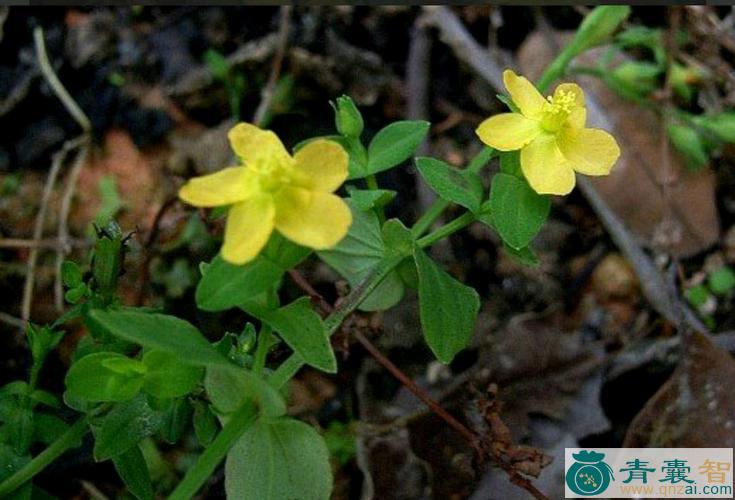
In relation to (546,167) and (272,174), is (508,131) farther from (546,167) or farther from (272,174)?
(272,174)

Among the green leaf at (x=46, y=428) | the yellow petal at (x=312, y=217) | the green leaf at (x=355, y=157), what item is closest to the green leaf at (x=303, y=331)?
the yellow petal at (x=312, y=217)

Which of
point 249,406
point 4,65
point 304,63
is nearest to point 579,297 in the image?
point 304,63

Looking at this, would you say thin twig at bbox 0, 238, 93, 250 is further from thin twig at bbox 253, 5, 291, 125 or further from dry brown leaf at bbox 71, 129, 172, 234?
thin twig at bbox 253, 5, 291, 125

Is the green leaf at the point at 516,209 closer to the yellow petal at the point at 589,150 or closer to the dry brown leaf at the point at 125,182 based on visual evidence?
the yellow petal at the point at 589,150

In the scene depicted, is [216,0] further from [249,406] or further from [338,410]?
[249,406]

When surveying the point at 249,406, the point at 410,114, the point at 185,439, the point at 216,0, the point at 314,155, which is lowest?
the point at 185,439
